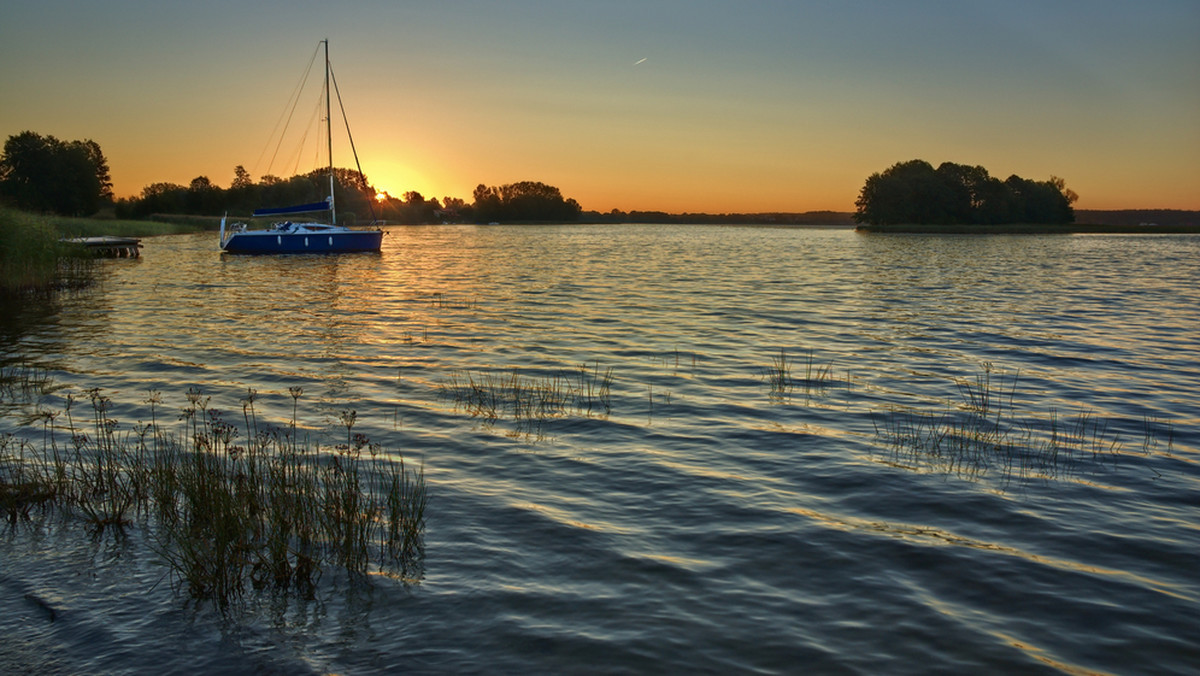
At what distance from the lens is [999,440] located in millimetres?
12516

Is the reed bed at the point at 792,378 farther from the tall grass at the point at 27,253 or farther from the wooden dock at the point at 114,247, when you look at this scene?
the wooden dock at the point at 114,247

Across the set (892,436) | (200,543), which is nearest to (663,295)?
(892,436)

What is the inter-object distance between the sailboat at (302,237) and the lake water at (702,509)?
4306cm

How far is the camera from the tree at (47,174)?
11888 cm

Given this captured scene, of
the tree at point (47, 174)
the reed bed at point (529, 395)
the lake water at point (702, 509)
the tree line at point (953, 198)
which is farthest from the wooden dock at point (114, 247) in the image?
the tree line at point (953, 198)

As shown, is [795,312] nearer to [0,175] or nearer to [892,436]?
[892,436]

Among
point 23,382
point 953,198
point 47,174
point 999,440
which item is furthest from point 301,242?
point 953,198

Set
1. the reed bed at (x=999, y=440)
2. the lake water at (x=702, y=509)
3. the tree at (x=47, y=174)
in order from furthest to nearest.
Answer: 1. the tree at (x=47, y=174)
2. the reed bed at (x=999, y=440)
3. the lake water at (x=702, y=509)

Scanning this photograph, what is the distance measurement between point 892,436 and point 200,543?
32.4 ft

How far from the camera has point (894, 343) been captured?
76.0ft

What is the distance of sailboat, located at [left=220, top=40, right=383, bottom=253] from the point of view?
219 feet

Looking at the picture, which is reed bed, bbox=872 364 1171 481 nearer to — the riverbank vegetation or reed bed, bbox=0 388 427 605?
reed bed, bbox=0 388 427 605

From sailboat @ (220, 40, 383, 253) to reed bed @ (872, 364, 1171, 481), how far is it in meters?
60.3

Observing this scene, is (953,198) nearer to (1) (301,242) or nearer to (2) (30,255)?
(1) (301,242)
